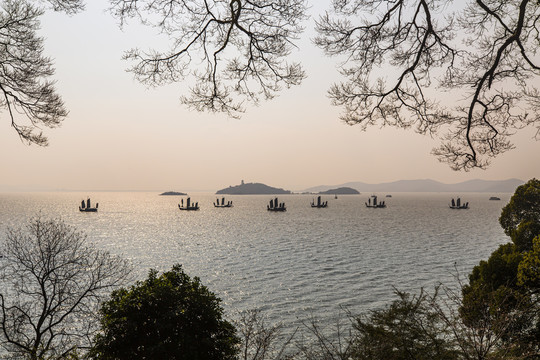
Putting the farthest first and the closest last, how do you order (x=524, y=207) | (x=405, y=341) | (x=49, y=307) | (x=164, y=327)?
(x=524, y=207)
(x=49, y=307)
(x=405, y=341)
(x=164, y=327)

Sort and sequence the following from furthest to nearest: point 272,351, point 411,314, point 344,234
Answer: point 344,234, point 272,351, point 411,314

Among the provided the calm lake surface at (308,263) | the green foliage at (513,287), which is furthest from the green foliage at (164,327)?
the calm lake surface at (308,263)

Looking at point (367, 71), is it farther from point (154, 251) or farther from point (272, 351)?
point (154, 251)

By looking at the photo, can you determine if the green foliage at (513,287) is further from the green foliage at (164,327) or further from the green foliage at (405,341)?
the green foliage at (164,327)

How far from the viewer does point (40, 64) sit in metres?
8.91

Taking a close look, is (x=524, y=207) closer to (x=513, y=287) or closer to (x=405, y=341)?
(x=513, y=287)

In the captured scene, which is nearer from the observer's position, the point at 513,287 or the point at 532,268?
the point at 532,268

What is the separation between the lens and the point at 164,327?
28.2 ft

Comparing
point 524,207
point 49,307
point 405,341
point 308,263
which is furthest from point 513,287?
point 308,263

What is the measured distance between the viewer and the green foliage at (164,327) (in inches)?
Result: 334

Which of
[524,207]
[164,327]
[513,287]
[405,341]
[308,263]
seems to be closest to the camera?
[164,327]

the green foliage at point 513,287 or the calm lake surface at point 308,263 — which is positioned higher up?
the green foliage at point 513,287

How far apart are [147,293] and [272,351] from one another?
12.6m

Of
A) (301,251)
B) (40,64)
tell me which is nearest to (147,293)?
(40,64)
